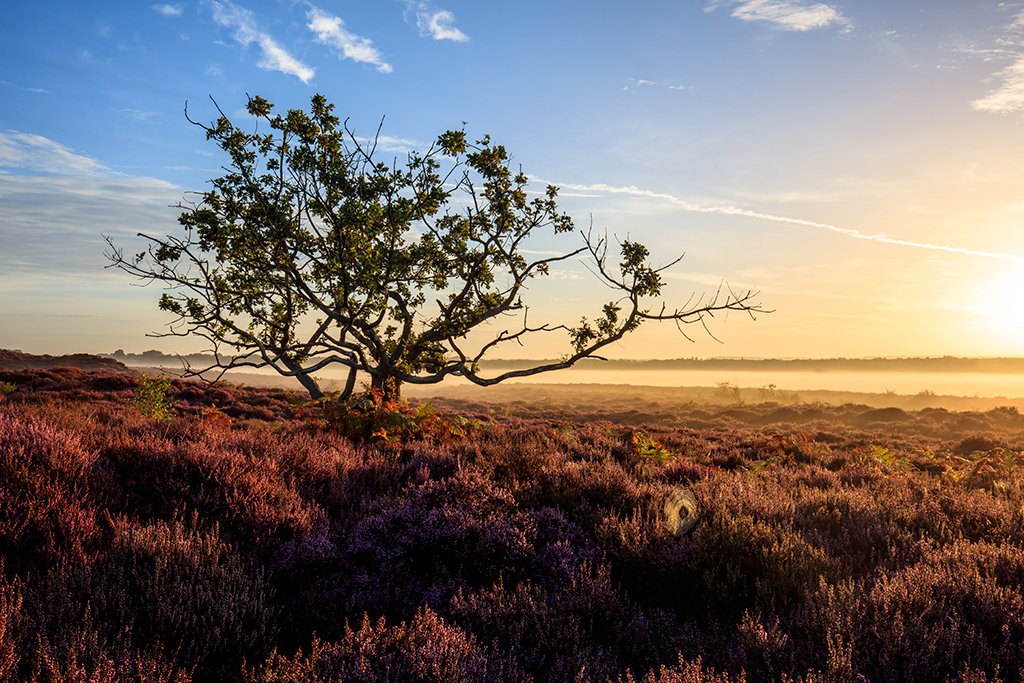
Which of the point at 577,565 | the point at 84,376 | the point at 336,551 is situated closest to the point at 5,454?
the point at 336,551

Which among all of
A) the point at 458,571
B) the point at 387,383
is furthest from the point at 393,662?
the point at 387,383

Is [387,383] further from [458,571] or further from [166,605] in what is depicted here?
[166,605]

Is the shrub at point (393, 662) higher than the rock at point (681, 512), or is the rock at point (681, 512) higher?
Result: the shrub at point (393, 662)

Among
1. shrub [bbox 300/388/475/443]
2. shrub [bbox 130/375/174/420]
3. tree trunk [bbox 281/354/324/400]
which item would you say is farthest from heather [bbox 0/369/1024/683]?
shrub [bbox 130/375/174/420]

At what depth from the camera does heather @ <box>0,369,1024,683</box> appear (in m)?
2.80

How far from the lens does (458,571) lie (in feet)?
13.4

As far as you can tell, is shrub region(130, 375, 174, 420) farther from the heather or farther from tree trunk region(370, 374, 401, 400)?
the heather

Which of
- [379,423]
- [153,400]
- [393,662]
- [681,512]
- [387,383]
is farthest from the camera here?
[153,400]

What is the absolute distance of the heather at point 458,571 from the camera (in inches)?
110

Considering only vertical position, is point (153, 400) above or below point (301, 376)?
below

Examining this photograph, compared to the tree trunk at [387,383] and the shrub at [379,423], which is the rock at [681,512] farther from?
the tree trunk at [387,383]

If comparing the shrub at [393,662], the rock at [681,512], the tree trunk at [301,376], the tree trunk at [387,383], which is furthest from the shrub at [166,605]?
the tree trunk at [301,376]

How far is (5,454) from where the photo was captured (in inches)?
171

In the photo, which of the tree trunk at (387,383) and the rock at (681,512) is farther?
the tree trunk at (387,383)
